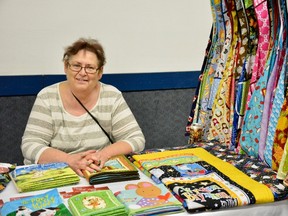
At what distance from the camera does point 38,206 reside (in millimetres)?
1173

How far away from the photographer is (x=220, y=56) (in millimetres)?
1926

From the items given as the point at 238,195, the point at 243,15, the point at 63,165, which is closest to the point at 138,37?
the point at 243,15

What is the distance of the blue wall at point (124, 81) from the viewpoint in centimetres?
260

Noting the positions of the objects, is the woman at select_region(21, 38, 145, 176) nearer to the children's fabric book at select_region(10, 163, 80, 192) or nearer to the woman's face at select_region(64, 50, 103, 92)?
the woman's face at select_region(64, 50, 103, 92)

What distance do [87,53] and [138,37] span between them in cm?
100

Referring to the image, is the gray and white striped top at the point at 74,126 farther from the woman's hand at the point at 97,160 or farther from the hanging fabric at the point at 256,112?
the hanging fabric at the point at 256,112

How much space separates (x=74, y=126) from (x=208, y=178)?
0.88m

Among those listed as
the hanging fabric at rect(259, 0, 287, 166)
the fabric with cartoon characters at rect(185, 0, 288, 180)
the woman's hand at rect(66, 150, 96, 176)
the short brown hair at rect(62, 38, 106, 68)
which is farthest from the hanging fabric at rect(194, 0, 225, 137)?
the woman's hand at rect(66, 150, 96, 176)

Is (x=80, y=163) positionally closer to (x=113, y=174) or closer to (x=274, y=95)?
(x=113, y=174)

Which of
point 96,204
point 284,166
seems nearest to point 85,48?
point 96,204

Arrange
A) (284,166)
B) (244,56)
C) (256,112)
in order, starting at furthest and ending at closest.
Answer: (244,56) < (256,112) < (284,166)

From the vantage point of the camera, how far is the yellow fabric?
1.27m

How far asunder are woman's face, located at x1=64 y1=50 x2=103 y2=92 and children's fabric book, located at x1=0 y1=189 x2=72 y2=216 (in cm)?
82

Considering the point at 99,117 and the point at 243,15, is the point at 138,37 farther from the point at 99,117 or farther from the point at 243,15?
the point at 243,15
